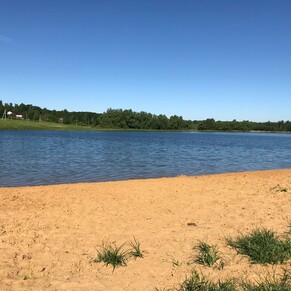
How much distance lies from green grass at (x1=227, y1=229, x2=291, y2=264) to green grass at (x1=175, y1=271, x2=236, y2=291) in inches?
38.3

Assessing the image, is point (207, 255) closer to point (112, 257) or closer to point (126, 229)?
point (112, 257)

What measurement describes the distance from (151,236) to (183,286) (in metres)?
2.30

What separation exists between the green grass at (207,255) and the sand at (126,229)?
0.45 ft

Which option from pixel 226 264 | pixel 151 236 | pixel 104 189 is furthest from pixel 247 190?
pixel 226 264

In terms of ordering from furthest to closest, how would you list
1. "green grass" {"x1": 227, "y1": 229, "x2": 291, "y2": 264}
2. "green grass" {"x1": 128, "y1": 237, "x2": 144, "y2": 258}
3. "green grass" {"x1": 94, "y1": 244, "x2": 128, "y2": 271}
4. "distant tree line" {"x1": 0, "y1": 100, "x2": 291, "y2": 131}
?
1. "distant tree line" {"x1": 0, "y1": 100, "x2": 291, "y2": 131}
2. "green grass" {"x1": 128, "y1": 237, "x2": 144, "y2": 258}
3. "green grass" {"x1": 94, "y1": 244, "x2": 128, "y2": 271}
4. "green grass" {"x1": 227, "y1": 229, "x2": 291, "y2": 264}

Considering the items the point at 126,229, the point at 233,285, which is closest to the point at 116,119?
the point at 126,229

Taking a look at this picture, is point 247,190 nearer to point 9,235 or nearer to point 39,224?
point 39,224

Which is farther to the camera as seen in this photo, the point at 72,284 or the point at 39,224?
the point at 39,224

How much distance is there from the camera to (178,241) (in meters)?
6.25

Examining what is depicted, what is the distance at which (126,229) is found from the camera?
718cm

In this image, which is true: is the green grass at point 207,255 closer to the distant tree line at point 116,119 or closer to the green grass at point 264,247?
the green grass at point 264,247

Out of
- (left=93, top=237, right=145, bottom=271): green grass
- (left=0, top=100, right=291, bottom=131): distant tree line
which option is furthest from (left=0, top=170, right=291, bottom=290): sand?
(left=0, top=100, right=291, bottom=131): distant tree line

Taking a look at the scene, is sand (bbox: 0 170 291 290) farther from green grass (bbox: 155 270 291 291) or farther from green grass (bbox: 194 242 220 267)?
green grass (bbox: 155 270 291 291)

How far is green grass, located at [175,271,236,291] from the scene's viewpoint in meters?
4.09
